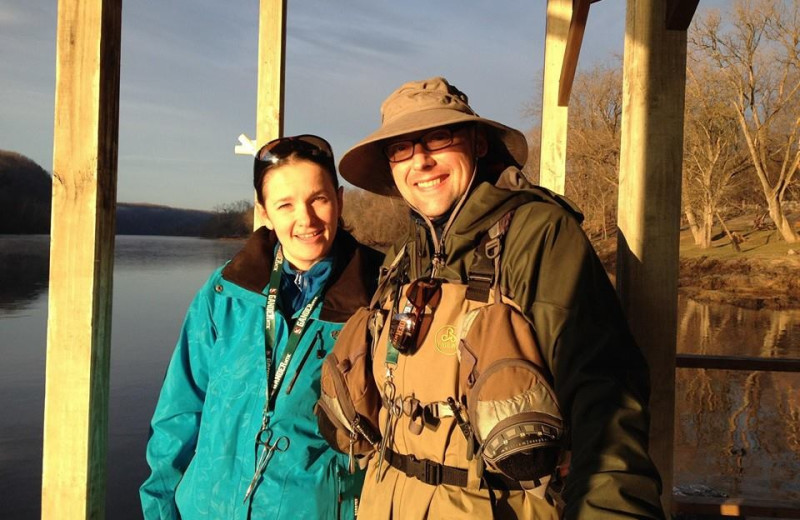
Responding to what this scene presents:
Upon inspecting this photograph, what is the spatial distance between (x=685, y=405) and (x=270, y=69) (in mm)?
14795

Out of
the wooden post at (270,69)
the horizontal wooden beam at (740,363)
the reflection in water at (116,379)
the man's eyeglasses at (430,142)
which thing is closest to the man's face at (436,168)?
the man's eyeglasses at (430,142)

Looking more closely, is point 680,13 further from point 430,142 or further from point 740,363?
point 740,363

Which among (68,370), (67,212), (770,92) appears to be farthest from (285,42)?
(770,92)

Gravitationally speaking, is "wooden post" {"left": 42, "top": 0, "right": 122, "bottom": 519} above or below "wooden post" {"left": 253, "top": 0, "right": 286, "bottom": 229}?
below

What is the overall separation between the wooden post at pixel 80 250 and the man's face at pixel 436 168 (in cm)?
127

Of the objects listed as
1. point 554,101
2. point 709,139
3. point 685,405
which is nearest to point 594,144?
point 709,139

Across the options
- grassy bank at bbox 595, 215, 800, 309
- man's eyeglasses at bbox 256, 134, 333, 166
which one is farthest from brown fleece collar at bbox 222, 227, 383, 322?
grassy bank at bbox 595, 215, 800, 309

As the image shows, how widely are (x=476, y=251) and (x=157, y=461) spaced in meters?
1.48

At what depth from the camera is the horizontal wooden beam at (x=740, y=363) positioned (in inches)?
125

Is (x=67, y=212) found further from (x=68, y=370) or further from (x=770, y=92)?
(x=770, y=92)

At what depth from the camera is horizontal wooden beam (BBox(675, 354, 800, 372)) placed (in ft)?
10.4

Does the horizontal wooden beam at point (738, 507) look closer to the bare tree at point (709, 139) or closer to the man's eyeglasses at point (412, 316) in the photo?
the man's eyeglasses at point (412, 316)

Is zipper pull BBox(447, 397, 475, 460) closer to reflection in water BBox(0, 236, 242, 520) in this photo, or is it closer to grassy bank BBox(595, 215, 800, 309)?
reflection in water BBox(0, 236, 242, 520)

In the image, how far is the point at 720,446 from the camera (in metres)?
12.6
